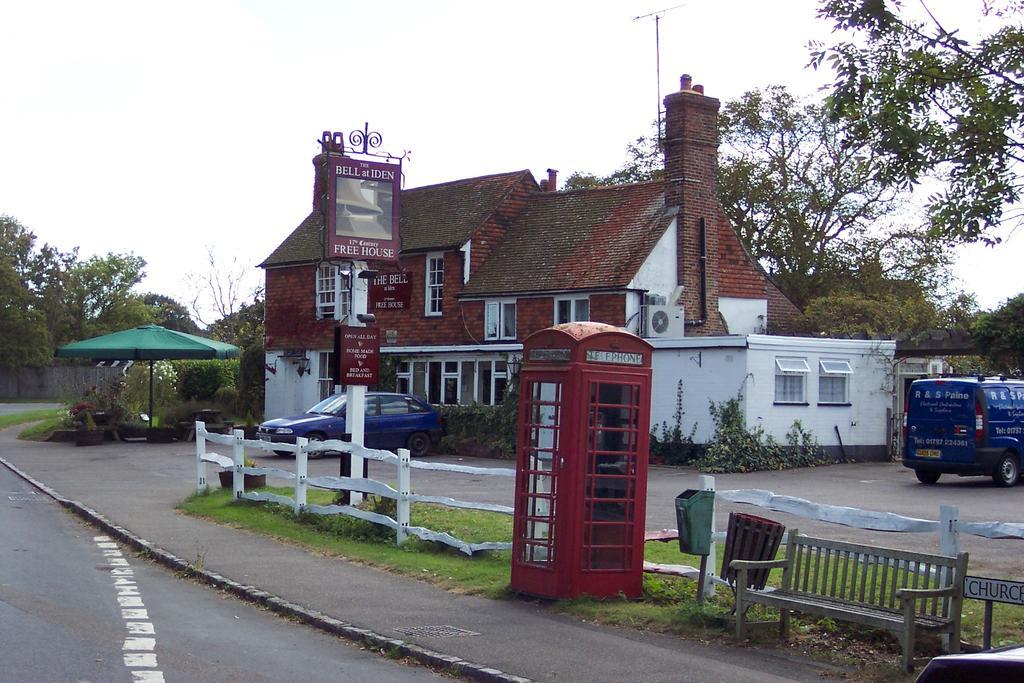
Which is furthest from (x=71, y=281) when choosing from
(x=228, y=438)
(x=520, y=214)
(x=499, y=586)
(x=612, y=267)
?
(x=499, y=586)

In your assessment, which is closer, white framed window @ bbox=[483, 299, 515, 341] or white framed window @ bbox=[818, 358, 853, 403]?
white framed window @ bbox=[818, 358, 853, 403]

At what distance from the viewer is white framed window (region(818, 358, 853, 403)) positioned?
1143 inches

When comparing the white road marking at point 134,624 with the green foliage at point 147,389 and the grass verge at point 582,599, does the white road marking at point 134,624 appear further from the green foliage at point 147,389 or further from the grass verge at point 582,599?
the green foliage at point 147,389

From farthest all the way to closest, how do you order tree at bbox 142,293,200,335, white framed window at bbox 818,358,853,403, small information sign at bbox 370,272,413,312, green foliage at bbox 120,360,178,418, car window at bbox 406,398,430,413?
1. tree at bbox 142,293,200,335
2. green foliage at bbox 120,360,178,418
3. car window at bbox 406,398,430,413
4. white framed window at bbox 818,358,853,403
5. small information sign at bbox 370,272,413,312

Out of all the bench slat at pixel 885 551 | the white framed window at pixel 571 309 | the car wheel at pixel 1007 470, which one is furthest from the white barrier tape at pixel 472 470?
the white framed window at pixel 571 309

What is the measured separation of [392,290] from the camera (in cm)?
1794

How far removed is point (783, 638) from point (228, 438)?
11496 mm

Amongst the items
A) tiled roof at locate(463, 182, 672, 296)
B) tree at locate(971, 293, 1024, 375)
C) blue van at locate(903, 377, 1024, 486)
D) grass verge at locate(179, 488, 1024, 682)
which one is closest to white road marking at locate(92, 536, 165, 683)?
grass verge at locate(179, 488, 1024, 682)

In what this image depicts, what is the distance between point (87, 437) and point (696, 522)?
28.0 meters

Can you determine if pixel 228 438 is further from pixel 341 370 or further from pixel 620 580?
pixel 620 580

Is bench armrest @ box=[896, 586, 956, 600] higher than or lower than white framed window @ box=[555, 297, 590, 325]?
lower

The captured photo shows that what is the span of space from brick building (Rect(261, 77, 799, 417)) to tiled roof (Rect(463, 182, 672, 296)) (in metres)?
0.04

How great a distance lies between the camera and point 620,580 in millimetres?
10477

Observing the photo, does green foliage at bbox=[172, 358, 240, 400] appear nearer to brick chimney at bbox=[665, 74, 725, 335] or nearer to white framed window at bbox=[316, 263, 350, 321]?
white framed window at bbox=[316, 263, 350, 321]
